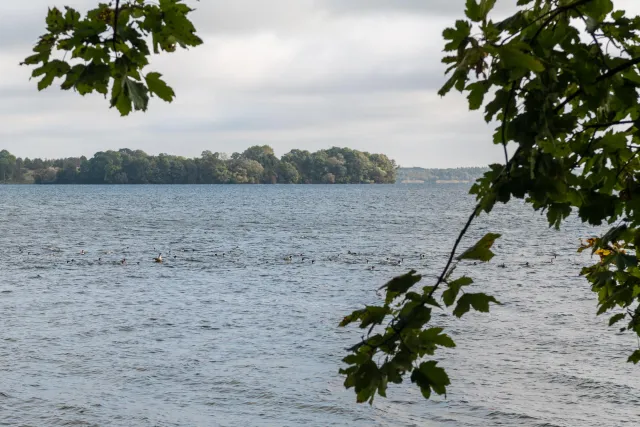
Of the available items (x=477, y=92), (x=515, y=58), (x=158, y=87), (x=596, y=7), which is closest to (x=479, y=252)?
(x=477, y=92)

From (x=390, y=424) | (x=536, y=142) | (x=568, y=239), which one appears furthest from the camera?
(x=568, y=239)

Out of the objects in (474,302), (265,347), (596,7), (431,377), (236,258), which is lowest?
(265,347)

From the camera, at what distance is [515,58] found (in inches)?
112

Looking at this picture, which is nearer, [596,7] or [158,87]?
[158,87]

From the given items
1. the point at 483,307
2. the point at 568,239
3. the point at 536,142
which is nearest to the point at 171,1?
the point at 536,142

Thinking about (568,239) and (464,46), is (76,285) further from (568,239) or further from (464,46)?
(568,239)

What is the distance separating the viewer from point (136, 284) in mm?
34125

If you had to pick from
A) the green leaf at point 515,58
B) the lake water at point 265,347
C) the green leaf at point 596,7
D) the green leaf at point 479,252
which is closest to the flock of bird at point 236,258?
the lake water at point 265,347

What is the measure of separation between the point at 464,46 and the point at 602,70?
100 centimetres

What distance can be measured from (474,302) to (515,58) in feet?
3.81

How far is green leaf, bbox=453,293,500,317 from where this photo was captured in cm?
340

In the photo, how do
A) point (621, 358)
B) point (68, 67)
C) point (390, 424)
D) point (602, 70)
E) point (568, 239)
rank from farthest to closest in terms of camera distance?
point (568, 239), point (621, 358), point (390, 424), point (602, 70), point (68, 67)

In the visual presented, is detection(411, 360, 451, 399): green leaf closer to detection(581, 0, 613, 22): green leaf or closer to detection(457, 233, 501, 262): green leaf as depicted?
detection(457, 233, 501, 262): green leaf

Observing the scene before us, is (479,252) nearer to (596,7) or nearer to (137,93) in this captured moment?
(596,7)
